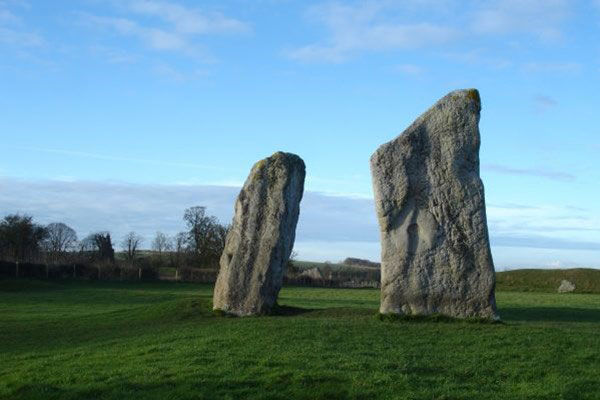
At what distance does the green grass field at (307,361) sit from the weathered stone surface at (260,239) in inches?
67.8

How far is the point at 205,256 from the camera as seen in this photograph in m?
73.4

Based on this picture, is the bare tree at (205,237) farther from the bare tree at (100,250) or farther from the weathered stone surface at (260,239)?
the weathered stone surface at (260,239)

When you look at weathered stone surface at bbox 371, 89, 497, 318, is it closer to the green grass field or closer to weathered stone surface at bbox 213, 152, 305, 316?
the green grass field

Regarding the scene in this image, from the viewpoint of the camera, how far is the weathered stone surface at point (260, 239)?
979 inches

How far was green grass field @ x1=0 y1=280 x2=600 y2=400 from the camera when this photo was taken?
552 inches

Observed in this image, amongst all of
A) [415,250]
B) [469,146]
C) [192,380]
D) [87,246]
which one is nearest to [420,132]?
[469,146]

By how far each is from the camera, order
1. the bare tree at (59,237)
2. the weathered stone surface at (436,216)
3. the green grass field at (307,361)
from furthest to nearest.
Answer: the bare tree at (59,237)
the weathered stone surface at (436,216)
the green grass field at (307,361)

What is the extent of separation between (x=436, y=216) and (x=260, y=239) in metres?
6.15

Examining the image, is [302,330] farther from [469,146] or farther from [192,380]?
[469,146]

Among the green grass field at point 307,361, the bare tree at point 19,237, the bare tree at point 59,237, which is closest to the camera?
the green grass field at point 307,361

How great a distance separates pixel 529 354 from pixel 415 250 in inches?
204

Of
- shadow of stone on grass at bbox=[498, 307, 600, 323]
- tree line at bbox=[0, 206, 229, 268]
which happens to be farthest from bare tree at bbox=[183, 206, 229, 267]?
shadow of stone on grass at bbox=[498, 307, 600, 323]

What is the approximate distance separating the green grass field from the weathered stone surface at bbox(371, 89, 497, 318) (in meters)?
0.95

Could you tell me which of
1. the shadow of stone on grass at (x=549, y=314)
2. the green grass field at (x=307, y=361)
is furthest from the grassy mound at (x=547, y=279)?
the green grass field at (x=307, y=361)
